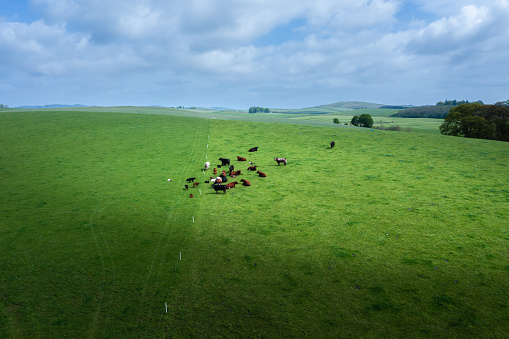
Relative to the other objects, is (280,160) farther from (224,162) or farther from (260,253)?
(260,253)

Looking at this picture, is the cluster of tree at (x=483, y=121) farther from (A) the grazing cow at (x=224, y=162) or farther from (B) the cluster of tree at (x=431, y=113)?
(B) the cluster of tree at (x=431, y=113)

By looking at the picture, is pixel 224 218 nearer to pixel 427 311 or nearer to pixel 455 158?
pixel 427 311

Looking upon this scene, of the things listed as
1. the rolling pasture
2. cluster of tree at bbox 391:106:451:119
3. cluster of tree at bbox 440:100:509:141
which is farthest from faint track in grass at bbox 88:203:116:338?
cluster of tree at bbox 391:106:451:119

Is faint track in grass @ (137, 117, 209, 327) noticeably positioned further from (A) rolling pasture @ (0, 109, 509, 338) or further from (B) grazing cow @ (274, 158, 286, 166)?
(B) grazing cow @ (274, 158, 286, 166)

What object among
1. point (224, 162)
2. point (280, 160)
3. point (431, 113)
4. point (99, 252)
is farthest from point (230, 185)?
point (431, 113)

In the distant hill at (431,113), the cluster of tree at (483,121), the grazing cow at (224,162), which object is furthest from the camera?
the distant hill at (431,113)

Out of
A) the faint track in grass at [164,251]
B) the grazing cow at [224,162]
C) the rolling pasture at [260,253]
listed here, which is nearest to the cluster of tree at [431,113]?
the rolling pasture at [260,253]
